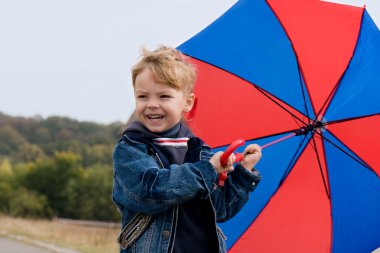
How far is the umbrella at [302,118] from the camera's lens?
431cm

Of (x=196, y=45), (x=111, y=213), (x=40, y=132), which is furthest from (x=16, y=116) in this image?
(x=196, y=45)

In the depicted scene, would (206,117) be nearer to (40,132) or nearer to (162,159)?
(162,159)

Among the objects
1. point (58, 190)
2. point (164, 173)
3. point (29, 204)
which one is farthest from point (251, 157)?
point (58, 190)

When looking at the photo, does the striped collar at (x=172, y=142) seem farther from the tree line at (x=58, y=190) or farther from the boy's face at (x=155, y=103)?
the tree line at (x=58, y=190)

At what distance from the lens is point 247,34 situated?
14.9ft

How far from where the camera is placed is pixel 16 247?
11.3 m

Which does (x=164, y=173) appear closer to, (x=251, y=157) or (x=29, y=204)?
(x=251, y=157)

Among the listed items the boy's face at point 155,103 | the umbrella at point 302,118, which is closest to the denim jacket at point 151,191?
the boy's face at point 155,103

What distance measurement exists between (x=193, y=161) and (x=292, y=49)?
1840 millimetres

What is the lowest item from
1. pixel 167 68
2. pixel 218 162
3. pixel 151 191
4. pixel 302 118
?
pixel 151 191

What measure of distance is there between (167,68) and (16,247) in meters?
9.38

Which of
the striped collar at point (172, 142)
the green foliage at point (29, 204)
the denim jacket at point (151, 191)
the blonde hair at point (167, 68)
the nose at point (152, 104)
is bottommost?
the green foliage at point (29, 204)

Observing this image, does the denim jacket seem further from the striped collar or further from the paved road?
the paved road

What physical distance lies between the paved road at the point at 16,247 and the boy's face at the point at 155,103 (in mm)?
8296
